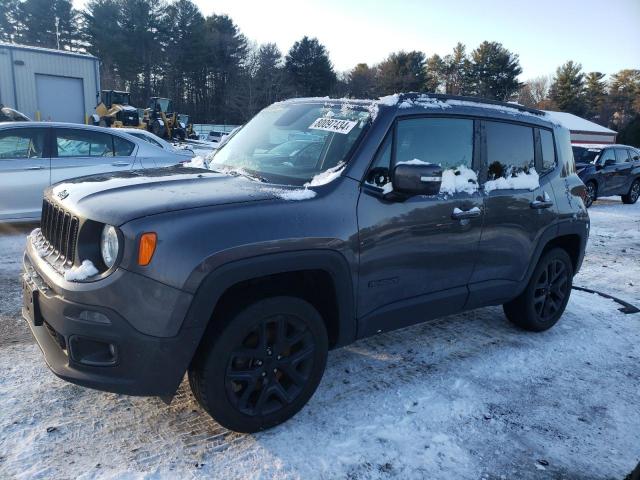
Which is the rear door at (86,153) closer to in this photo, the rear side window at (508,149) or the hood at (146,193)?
the hood at (146,193)

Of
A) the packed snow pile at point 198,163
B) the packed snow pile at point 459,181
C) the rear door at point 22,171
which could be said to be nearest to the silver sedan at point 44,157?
the rear door at point 22,171

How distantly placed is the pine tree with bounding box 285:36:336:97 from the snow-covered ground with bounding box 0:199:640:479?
55.8 m

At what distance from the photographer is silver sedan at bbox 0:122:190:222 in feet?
21.8

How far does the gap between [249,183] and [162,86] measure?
60.5 metres

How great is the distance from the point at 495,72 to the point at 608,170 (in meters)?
58.3

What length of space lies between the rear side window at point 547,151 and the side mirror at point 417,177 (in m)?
1.90

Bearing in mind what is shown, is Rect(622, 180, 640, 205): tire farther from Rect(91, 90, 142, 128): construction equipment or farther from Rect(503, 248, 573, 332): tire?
Rect(91, 90, 142, 128): construction equipment

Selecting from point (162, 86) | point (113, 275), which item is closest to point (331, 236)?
point (113, 275)

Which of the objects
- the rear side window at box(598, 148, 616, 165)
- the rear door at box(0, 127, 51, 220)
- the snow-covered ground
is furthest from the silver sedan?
the rear side window at box(598, 148, 616, 165)

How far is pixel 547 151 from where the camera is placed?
4.46m

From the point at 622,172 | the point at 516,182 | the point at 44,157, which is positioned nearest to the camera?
the point at 516,182

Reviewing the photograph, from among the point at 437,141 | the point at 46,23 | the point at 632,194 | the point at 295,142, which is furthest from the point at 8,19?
the point at 437,141

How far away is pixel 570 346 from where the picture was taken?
14.5ft

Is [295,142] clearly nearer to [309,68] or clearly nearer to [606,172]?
[606,172]
